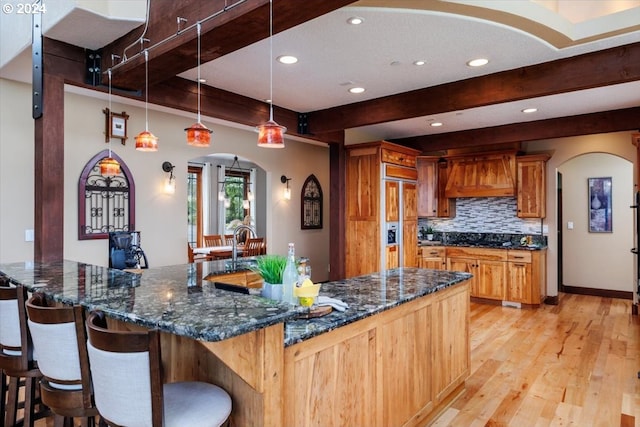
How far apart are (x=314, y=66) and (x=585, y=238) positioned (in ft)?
19.6

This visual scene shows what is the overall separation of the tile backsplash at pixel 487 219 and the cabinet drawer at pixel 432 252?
84cm

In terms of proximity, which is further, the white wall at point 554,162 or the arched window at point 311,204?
the arched window at point 311,204

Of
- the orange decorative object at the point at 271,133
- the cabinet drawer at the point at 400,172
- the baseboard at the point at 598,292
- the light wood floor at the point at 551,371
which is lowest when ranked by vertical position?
the light wood floor at the point at 551,371

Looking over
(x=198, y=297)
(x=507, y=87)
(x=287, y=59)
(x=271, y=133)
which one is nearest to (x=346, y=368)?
(x=198, y=297)

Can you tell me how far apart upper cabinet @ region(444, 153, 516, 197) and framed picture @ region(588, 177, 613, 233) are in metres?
1.64

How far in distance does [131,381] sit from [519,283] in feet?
19.5

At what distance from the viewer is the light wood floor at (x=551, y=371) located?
2.82 m

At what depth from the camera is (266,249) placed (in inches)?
261

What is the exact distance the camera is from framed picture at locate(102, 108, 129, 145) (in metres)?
4.59

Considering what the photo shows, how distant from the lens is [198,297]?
1.75 meters

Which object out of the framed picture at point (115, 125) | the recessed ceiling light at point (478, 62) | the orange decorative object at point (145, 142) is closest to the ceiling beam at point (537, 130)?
the recessed ceiling light at point (478, 62)

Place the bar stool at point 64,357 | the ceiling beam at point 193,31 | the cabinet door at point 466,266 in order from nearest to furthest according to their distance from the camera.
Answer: the bar stool at point 64,357, the ceiling beam at point 193,31, the cabinet door at point 466,266

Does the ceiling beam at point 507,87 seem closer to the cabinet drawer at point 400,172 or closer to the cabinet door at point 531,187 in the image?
the cabinet drawer at point 400,172

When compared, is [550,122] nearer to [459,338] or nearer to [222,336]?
[459,338]
